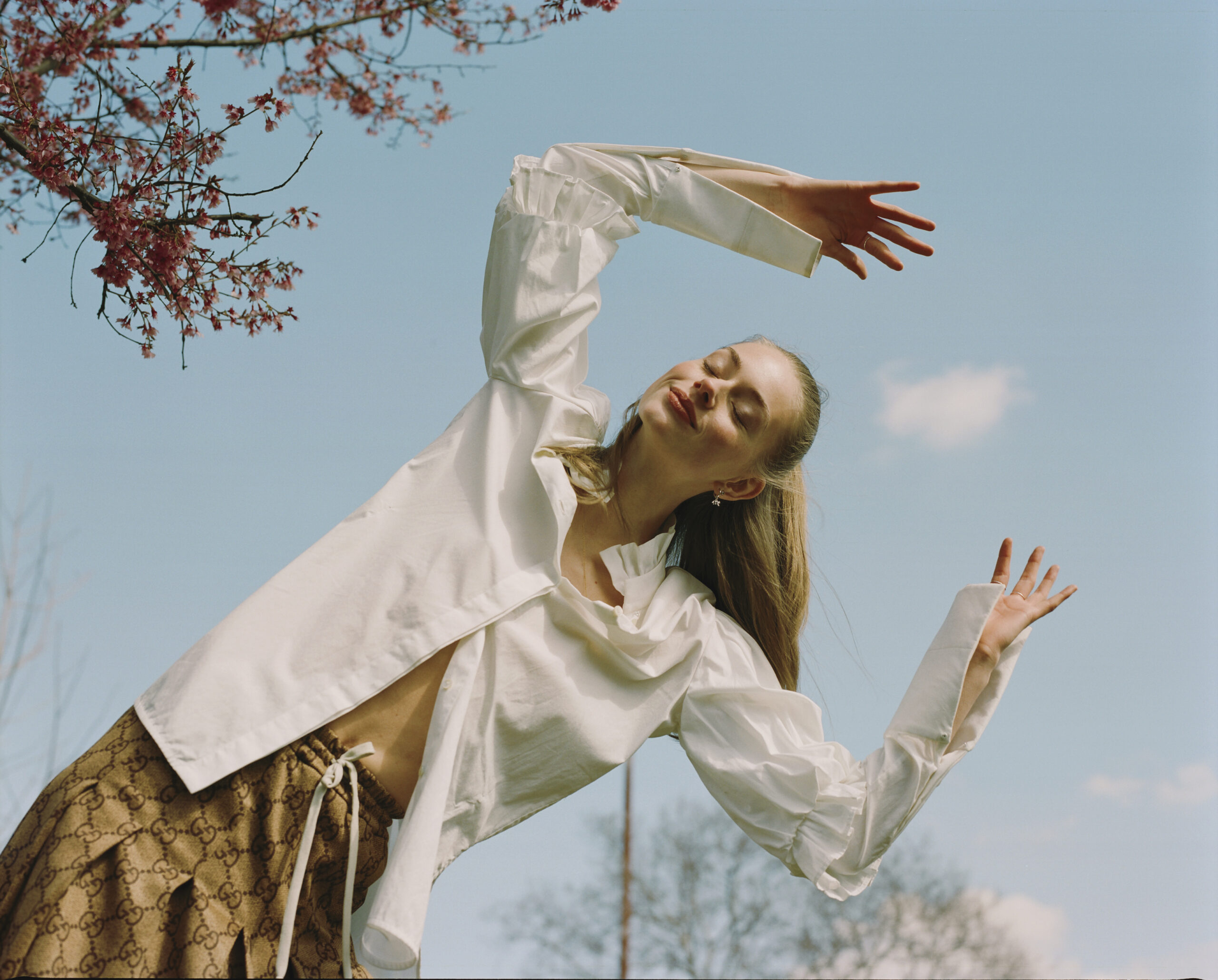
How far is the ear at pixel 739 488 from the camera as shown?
245 centimetres

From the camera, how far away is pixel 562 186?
2.17 metres

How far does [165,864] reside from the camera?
1.59 m

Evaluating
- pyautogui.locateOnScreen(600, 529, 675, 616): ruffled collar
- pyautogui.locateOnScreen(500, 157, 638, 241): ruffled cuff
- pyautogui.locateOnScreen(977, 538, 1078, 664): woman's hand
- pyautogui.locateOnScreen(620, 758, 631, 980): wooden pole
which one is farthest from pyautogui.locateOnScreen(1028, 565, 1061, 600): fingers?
pyautogui.locateOnScreen(620, 758, 631, 980): wooden pole

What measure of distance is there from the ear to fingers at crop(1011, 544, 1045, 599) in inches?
23.9

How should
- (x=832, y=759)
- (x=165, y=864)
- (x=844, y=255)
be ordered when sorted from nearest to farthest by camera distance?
(x=165, y=864) < (x=832, y=759) < (x=844, y=255)

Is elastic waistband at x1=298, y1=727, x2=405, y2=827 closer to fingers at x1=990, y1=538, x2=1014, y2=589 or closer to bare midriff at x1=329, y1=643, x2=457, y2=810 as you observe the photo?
bare midriff at x1=329, y1=643, x2=457, y2=810

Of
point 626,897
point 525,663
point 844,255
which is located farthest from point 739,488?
point 626,897

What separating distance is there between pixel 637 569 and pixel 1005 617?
29.8 inches


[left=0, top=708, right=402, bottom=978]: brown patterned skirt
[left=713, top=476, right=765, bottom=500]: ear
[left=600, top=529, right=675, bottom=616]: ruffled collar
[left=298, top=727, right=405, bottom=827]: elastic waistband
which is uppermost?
[left=713, top=476, right=765, bottom=500]: ear

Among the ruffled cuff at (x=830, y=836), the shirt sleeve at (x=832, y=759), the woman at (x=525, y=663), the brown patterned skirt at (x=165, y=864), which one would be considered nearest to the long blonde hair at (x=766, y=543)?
the woman at (x=525, y=663)

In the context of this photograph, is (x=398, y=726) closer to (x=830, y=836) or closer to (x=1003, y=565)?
(x=830, y=836)

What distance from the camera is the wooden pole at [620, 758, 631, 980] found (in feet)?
35.3

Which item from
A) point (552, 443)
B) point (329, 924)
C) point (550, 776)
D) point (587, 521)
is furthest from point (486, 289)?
point (329, 924)

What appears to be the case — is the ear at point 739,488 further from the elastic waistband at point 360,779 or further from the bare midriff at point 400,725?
the elastic waistband at point 360,779
